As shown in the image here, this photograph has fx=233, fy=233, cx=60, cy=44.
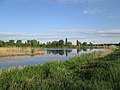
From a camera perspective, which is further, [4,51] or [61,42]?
[61,42]

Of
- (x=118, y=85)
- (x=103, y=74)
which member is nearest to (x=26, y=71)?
(x=103, y=74)

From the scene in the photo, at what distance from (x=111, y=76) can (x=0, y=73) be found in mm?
6772

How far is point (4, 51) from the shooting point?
45250 millimetres

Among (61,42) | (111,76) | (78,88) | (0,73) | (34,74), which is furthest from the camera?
(61,42)

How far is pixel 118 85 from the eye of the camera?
30.3 feet

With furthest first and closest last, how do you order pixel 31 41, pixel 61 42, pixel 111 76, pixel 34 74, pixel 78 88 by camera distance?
pixel 61 42
pixel 31 41
pixel 34 74
pixel 111 76
pixel 78 88

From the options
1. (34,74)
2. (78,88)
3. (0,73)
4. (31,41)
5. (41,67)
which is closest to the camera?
(78,88)

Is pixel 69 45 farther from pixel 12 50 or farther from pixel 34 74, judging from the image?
pixel 34 74

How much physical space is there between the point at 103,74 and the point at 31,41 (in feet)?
272

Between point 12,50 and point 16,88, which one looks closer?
point 16,88

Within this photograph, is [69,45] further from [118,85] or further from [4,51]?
[118,85]

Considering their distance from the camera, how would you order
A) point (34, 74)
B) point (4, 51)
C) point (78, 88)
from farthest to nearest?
1. point (4, 51)
2. point (34, 74)
3. point (78, 88)

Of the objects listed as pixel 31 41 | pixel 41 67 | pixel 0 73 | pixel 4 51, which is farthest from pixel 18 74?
pixel 31 41

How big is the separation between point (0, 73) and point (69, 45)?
10920cm
